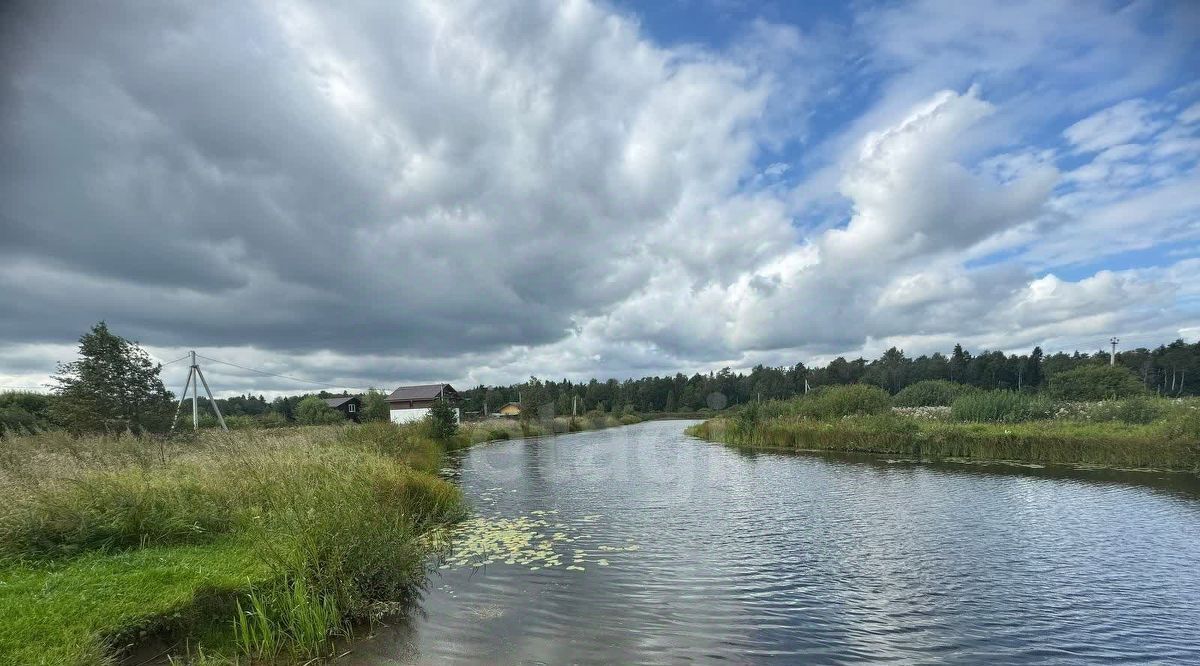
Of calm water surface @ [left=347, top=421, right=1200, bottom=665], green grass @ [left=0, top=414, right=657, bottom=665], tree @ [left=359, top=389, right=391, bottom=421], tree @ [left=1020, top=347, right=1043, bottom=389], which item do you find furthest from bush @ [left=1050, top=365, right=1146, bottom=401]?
tree @ [left=1020, top=347, right=1043, bottom=389]

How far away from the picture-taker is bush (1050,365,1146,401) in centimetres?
3328

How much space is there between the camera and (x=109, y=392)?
768 inches

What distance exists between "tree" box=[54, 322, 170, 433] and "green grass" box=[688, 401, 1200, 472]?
2890 cm

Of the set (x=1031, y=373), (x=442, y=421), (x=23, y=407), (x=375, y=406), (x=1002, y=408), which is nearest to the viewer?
(x=23, y=407)

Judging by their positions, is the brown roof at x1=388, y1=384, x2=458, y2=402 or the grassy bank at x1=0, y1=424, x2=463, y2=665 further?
the brown roof at x1=388, y1=384, x2=458, y2=402

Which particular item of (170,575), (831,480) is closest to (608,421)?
(831,480)

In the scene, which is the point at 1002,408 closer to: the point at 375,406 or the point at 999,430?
the point at 999,430

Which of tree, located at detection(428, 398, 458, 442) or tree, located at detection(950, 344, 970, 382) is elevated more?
tree, located at detection(950, 344, 970, 382)

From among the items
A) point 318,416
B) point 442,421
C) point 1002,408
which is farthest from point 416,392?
point 1002,408

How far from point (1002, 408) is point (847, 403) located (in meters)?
8.03

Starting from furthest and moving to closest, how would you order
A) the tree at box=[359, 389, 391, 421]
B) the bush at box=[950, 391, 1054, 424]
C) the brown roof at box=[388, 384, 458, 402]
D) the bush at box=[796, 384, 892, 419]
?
the brown roof at box=[388, 384, 458, 402], the tree at box=[359, 389, 391, 421], the bush at box=[796, 384, 892, 419], the bush at box=[950, 391, 1054, 424]

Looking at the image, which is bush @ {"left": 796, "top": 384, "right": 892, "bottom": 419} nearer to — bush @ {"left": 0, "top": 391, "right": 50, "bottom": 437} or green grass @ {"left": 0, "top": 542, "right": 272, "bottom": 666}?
green grass @ {"left": 0, "top": 542, "right": 272, "bottom": 666}

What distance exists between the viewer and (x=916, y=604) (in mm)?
7031

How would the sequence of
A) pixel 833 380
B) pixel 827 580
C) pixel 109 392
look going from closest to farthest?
pixel 827 580
pixel 109 392
pixel 833 380
